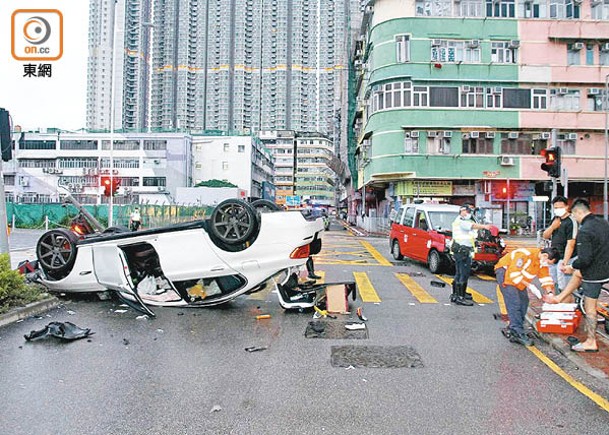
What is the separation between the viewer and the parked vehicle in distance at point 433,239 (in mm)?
13414

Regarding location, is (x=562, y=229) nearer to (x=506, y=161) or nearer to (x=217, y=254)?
(x=217, y=254)

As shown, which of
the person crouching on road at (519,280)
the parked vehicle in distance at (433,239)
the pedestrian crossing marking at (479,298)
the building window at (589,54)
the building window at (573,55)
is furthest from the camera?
the building window at (589,54)

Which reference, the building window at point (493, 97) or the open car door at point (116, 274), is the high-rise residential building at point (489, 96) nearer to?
the building window at point (493, 97)

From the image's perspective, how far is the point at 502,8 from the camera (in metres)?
35.6

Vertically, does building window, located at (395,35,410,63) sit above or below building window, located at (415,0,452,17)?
below

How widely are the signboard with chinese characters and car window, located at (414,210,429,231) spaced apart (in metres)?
20.1

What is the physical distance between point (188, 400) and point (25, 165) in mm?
86907

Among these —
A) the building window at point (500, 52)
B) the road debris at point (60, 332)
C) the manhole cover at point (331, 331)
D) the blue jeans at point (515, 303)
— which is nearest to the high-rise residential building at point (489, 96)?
the building window at point (500, 52)

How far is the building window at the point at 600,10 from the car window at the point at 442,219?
30013 millimetres

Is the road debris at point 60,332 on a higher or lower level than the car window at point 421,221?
lower

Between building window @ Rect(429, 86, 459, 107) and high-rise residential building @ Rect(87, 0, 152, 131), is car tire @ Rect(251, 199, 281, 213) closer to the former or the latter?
high-rise residential building @ Rect(87, 0, 152, 131)

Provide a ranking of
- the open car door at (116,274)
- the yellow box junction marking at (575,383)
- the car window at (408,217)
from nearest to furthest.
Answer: the yellow box junction marking at (575,383)
the open car door at (116,274)
the car window at (408,217)

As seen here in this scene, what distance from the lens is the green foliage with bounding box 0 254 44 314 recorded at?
789 centimetres

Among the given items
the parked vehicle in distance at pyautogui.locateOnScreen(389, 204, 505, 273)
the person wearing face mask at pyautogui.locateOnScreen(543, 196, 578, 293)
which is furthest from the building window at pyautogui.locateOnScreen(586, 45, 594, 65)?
the person wearing face mask at pyautogui.locateOnScreen(543, 196, 578, 293)
